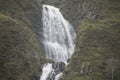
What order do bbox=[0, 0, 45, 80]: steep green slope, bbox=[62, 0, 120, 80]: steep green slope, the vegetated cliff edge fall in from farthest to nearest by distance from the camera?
bbox=[0, 0, 45, 80]: steep green slope → the vegetated cliff edge → bbox=[62, 0, 120, 80]: steep green slope

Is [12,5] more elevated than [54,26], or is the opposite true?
[12,5]

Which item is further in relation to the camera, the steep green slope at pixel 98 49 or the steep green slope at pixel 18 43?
the steep green slope at pixel 18 43

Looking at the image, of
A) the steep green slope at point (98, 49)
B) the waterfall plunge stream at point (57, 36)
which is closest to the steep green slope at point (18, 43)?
the waterfall plunge stream at point (57, 36)

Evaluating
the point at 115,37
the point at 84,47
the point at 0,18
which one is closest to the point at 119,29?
the point at 115,37

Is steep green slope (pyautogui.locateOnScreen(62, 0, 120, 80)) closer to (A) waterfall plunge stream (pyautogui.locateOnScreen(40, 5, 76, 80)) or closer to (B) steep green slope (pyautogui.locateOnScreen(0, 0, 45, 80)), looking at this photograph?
(A) waterfall plunge stream (pyautogui.locateOnScreen(40, 5, 76, 80))

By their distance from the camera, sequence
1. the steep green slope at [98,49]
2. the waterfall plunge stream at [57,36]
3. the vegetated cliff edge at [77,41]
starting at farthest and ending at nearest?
1. the waterfall plunge stream at [57,36]
2. the vegetated cliff edge at [77,41]
3. the steep green slope at [98,49]

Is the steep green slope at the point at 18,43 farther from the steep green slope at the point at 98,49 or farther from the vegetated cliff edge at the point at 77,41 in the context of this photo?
the steep green slope at the point at 98,49

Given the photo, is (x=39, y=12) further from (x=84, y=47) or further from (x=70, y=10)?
(x=84, y=47)

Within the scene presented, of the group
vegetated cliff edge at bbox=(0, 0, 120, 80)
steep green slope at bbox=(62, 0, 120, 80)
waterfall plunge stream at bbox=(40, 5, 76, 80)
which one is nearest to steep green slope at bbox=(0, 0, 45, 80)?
vegetated cliff edge at bbox=(0, 0, 120, 80)

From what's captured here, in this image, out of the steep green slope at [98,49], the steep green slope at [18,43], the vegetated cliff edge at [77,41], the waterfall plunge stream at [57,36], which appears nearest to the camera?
the steep green slope at [98,49]
